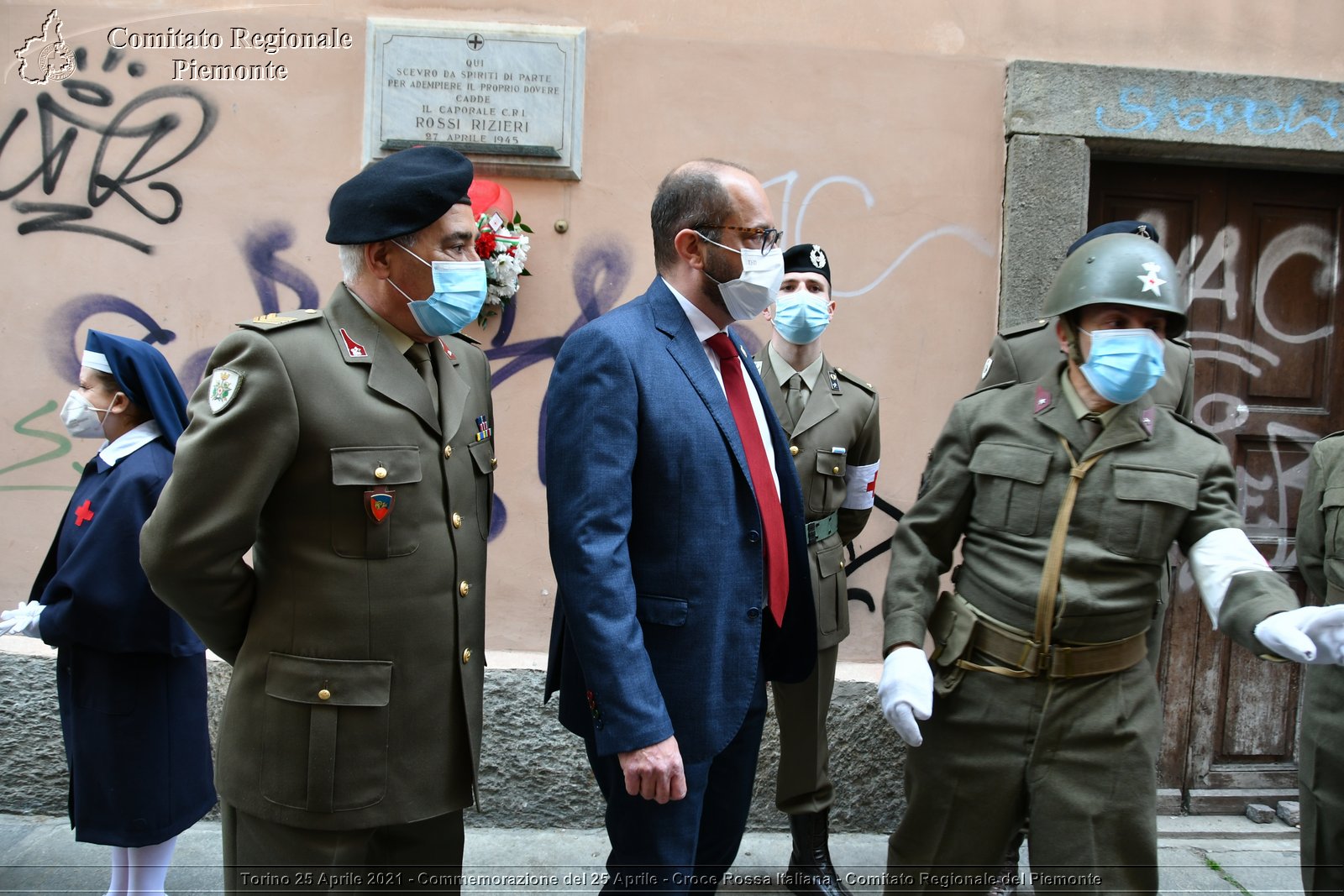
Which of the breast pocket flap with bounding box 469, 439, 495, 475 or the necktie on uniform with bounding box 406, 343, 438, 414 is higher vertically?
the necktie on uniform with bounding box 406, 343, 438, 414

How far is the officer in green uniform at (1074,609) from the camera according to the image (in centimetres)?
238

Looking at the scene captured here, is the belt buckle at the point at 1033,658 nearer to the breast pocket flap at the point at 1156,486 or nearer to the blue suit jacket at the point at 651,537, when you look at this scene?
the breast pocket flap at the point at 1156,486

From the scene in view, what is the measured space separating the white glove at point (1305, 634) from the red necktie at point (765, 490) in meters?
0.99

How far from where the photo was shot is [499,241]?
152 inches

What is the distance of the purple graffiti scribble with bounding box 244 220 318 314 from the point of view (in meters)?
4.00

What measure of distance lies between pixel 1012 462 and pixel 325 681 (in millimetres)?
1586

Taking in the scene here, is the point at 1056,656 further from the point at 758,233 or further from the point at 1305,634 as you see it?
the point at 758,233

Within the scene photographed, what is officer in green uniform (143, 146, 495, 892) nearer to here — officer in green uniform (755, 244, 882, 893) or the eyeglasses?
the eyeglasses

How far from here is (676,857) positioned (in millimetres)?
2240

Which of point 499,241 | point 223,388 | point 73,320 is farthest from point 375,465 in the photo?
point 73,320

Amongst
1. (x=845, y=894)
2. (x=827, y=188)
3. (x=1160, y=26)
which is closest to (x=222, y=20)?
(x=827, y=188)

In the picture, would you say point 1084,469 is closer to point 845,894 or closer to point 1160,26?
point 845,894

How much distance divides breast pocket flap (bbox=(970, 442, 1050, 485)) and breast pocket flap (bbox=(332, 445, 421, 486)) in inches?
51.5

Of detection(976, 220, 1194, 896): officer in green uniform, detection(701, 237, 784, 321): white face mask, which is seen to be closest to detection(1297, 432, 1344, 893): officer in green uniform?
detection(976, 220, 1194, 896): officer in green uniform
